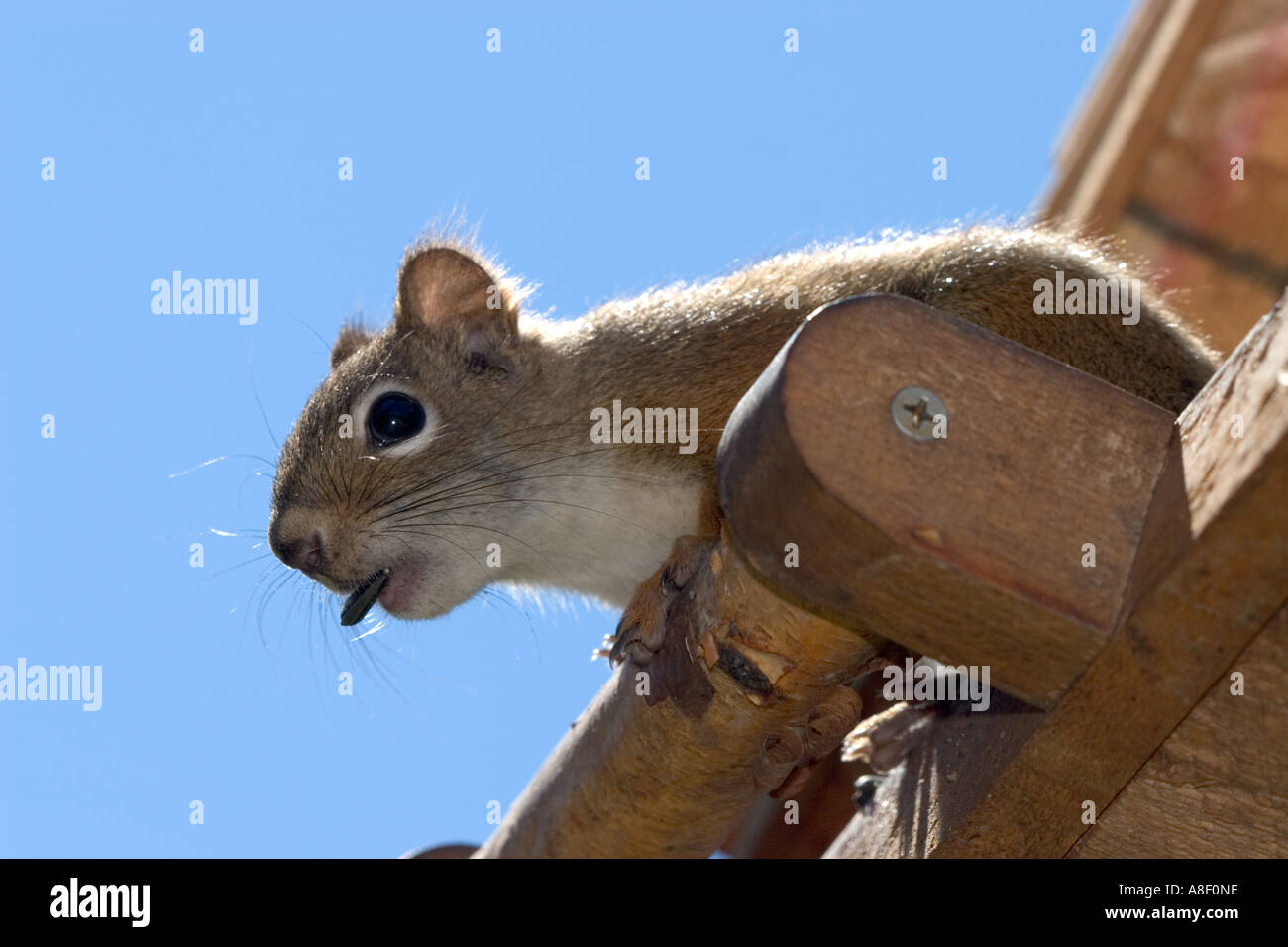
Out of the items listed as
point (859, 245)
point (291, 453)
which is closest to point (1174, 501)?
point (859, 245)

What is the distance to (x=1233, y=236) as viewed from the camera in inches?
179

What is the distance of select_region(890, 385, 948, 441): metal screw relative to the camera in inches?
57.6

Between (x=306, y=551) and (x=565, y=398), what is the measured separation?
66cm

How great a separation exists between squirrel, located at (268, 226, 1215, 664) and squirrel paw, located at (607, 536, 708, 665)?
0.55m

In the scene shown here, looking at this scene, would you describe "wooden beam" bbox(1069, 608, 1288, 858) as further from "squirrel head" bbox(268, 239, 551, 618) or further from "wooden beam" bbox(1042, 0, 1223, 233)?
"wooden beam" bbox(1042, 0, 1223, 233)

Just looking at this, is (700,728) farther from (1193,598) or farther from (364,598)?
(364,598)

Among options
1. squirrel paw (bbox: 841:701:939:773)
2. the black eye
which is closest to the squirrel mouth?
the black eye

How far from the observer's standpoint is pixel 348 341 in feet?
13.3

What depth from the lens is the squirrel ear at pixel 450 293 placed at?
358 centimetres

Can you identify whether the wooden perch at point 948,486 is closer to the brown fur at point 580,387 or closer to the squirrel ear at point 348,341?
the brown fur at point 580,387

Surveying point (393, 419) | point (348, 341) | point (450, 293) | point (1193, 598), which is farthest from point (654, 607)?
point (348, 341)
